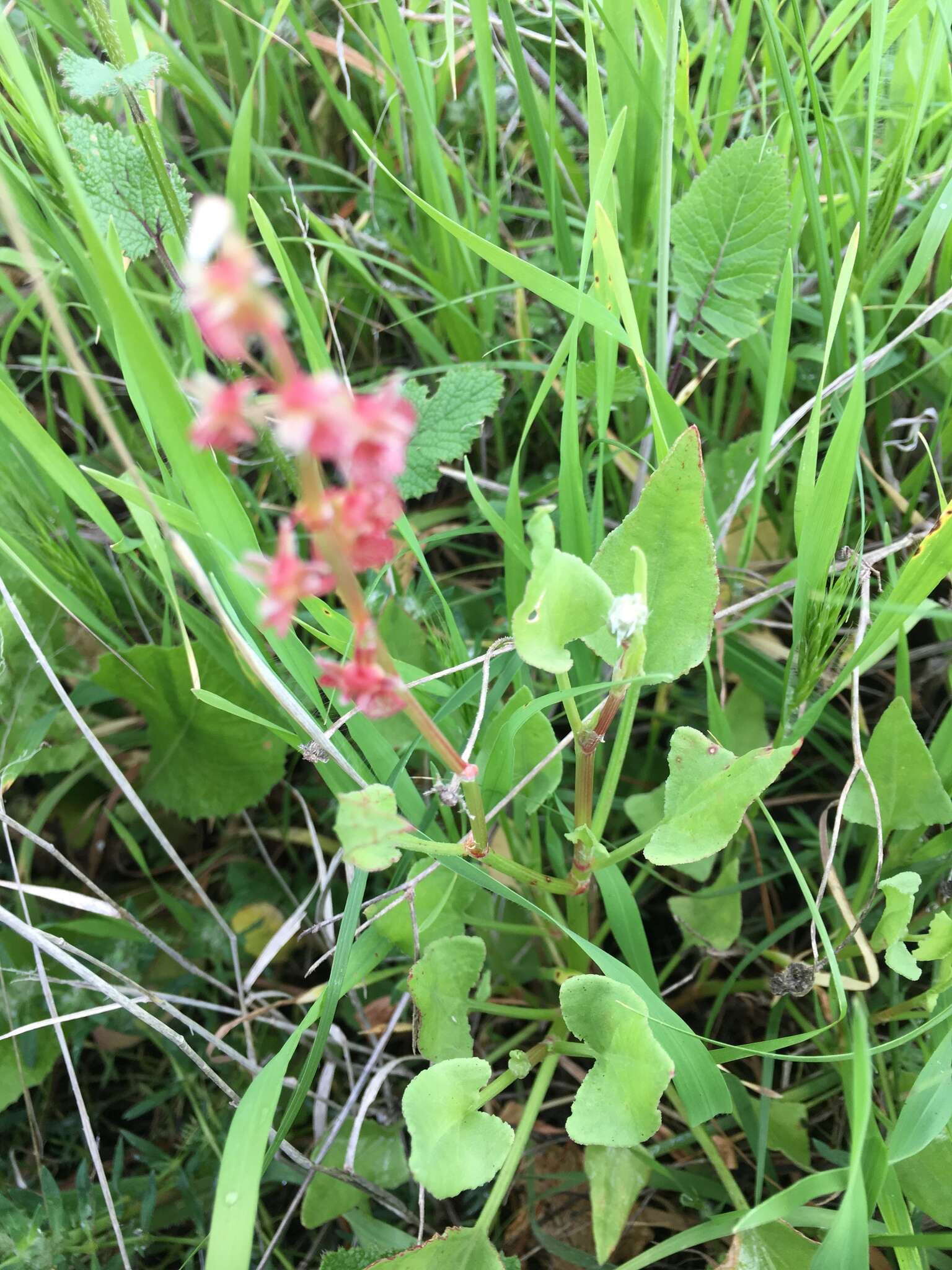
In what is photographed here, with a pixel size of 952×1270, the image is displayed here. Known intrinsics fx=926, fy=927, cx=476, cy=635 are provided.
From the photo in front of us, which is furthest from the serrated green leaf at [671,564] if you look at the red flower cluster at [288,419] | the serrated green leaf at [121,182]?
the serrated green leaf at [121,182]

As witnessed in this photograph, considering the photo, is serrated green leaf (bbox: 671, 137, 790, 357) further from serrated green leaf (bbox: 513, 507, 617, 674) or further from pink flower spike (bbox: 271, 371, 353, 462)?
pink flower spike (bbox: 271, 371, 353, 462)

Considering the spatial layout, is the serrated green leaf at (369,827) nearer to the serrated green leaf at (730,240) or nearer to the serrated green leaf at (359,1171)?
the serrated green leaf at (359,1171)

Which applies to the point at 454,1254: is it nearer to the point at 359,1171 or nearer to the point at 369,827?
the point at 359,1171

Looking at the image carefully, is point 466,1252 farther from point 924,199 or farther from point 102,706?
point 924,199

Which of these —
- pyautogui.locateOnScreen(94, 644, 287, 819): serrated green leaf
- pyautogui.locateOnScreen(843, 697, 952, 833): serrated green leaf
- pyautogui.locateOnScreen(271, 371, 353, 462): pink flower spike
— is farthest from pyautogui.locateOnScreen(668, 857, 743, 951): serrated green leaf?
pyautogui.locateOnScreen(271, 371, 353, 462): pink flower spike

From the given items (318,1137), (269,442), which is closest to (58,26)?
(269,442)

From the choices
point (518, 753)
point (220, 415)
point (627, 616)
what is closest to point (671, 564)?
point (627, 616)
